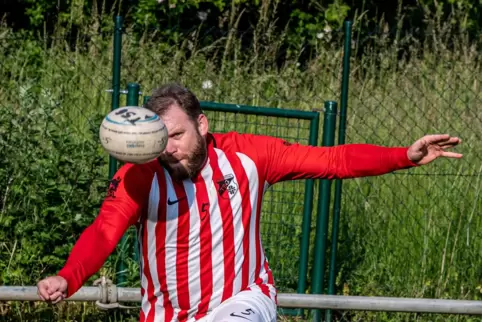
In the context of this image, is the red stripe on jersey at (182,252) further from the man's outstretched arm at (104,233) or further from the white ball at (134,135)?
the white ball at (134,135)

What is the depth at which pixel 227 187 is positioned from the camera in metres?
4.79

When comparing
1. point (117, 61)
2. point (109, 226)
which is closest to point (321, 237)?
point (117, 61)

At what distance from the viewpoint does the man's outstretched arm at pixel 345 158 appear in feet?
15.2

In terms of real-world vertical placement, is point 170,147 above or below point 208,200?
above

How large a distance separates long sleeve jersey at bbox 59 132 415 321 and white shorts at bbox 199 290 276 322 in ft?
0.14

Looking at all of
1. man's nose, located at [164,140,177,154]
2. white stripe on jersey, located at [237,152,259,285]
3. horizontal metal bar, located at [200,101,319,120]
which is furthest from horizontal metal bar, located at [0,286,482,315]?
horizontal metal bar, located at [200,101,319,120]

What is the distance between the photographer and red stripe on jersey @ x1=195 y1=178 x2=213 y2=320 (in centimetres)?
471

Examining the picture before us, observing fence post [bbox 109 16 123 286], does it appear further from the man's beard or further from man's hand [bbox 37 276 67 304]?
man's hand [bbox 37 276 67 304]

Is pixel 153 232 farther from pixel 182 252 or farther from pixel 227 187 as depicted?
pixel 227 187

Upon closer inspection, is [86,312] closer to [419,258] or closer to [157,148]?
[419,258]

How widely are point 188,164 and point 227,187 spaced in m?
0.24

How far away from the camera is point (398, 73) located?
28.4 ft

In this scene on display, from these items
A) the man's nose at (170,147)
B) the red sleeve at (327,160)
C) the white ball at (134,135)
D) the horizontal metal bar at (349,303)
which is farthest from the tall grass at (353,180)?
the white ball at (134,135)

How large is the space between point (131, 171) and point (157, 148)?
400mm
